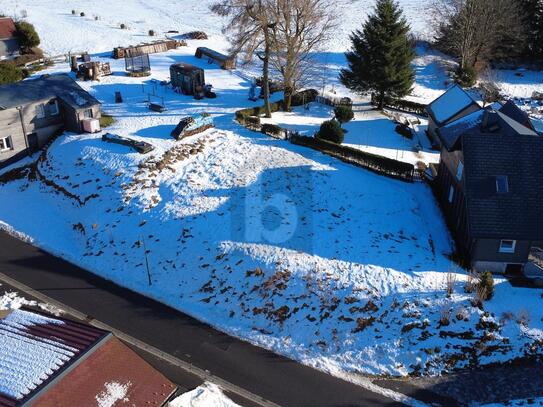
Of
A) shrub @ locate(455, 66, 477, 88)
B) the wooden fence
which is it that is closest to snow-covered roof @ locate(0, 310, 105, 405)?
the wooden fence

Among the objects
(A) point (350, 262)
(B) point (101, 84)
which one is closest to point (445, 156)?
(A) point (350, 262)

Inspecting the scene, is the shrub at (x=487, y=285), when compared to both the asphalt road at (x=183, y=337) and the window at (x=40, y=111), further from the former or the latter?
the window at (x=40, y=111)

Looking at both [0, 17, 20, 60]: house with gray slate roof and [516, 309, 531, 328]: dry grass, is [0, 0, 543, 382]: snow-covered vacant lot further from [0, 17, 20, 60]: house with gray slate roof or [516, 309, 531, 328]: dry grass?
[0, 17, 20, 60]: house with gray slate roof

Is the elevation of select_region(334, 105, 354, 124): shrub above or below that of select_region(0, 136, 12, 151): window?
above

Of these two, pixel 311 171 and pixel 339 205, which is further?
pixel 311 171

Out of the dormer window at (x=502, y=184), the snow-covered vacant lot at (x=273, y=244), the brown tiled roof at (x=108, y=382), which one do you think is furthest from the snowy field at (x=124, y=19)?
the brown tiled roof at (x=108, y=382)

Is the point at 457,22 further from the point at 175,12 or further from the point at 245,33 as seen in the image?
the point at 175,12

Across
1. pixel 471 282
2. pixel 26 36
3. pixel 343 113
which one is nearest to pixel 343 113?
pixel 343 113
